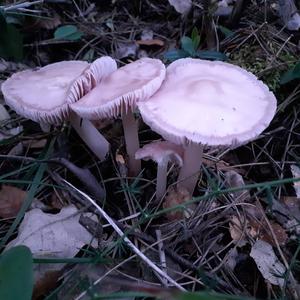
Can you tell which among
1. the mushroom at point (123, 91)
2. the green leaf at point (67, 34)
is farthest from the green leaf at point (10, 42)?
the mushroom at point (123, 91)

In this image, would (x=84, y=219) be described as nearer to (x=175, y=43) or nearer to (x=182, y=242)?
(x=182, y=242)

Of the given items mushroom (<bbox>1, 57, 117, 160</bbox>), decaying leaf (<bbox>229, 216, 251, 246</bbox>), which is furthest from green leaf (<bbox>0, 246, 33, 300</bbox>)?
decaying leaf (<bbox>229, 216, 251, 246</bbox>)

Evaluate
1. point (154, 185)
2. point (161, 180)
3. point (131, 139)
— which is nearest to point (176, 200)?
point (161, 180)

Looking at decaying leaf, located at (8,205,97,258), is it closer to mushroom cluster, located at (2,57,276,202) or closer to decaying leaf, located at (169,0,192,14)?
mushroom cluster, located at (2,57,276,202)

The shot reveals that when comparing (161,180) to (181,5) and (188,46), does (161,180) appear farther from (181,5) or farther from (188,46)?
(181,5)

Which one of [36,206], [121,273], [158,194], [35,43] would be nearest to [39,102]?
[36,206]

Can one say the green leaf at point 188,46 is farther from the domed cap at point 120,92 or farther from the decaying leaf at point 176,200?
the decaying leaf at point 176,200
